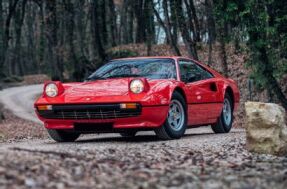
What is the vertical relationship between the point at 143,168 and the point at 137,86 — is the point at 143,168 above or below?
below

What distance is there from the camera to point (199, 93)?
418 inches

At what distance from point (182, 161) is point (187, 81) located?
12.3 ft

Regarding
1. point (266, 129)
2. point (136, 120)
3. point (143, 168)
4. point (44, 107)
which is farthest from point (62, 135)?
point (143, 168)

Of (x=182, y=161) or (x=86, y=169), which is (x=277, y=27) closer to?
(x=182, y=161)

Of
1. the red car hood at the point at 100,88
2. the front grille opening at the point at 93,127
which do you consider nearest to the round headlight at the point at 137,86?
the red car hood at the point at 100,88

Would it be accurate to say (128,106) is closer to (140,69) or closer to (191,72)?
(140,69)

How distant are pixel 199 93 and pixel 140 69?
1186 millimetres

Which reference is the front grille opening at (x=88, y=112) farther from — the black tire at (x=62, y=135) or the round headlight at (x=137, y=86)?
the black tire at (x=62, y=135)

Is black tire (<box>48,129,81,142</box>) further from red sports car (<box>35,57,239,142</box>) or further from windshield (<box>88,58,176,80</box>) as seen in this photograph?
windshield (<box>88,58,176,80</box>)

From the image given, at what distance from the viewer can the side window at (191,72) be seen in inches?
415

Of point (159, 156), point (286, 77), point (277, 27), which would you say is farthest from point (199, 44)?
point (159, 156)

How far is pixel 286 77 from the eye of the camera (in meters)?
22.3

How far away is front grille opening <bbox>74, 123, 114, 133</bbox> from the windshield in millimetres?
1290

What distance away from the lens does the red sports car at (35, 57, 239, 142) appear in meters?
9.04
